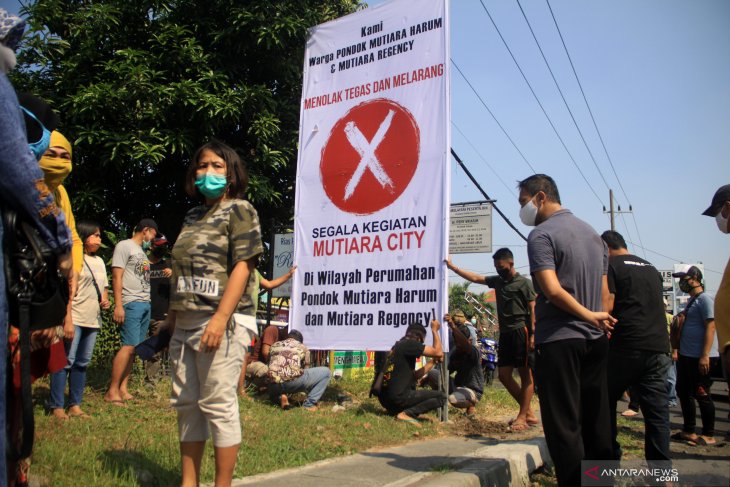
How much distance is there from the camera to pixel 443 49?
685cm

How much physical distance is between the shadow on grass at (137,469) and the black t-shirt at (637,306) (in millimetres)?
3239

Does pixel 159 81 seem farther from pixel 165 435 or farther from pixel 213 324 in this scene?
pixel 213 324

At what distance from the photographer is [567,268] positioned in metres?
3.50

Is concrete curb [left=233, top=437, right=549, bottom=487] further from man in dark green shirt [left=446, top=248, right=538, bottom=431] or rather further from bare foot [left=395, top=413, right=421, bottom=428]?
man in dark green shirt [left=446, top=248, right=538, bottom=431]

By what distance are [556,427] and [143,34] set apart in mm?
9705

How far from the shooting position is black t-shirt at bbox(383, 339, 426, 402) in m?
6.25

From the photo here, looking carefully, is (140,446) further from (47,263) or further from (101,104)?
(101,104)

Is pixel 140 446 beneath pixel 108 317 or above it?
beneath

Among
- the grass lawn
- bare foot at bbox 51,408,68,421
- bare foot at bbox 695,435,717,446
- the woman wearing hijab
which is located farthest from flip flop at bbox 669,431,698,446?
the woman wearing hijab

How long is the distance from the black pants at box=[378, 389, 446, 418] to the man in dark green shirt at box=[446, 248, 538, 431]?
31.1 inches

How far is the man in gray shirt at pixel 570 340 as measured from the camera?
10.7ft

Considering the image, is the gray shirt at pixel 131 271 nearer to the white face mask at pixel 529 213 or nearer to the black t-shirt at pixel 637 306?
the white face mask at pixel 529 213

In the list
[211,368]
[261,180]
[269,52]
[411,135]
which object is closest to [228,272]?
[211,368]

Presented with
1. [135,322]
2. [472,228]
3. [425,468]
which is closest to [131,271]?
[135,322]
